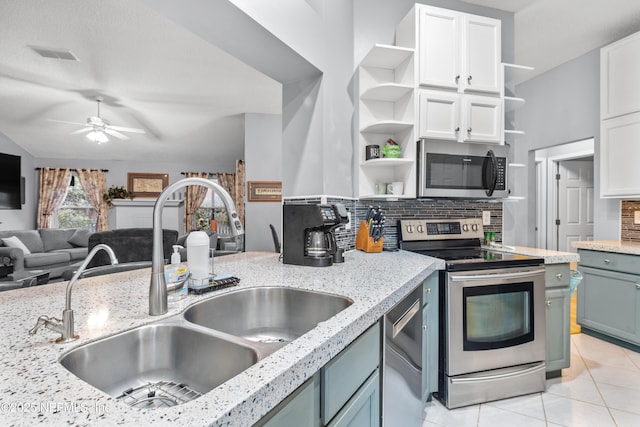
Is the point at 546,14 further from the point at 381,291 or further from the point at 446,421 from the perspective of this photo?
the point at 446,421

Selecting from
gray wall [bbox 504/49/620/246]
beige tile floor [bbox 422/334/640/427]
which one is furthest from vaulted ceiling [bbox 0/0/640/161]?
beige tile floor [bbox 422/334/640/427]

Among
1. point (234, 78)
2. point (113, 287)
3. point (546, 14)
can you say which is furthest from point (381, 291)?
point (234, 78)

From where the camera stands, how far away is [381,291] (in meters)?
1.24

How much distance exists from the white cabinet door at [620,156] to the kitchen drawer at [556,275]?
1366 millimetres

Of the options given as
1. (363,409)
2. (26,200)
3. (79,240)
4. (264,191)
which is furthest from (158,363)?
(26,200)

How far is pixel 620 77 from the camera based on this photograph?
9.80ft

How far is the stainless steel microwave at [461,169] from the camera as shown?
7.37 ft

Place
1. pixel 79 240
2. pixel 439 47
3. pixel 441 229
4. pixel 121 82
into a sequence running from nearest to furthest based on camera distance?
pixel 439 47 → pixel 441 229 → pixel 121 82 → pixel 79 240

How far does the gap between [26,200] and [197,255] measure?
7912 mm

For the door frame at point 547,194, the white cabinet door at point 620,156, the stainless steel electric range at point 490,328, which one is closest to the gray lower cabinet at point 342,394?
the stainless steel electric range at point 490,328

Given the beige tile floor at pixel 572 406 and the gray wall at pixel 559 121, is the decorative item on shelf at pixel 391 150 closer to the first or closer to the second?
the gray wall at pixel 559 121

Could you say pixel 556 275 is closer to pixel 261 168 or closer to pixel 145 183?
pixel 261 168

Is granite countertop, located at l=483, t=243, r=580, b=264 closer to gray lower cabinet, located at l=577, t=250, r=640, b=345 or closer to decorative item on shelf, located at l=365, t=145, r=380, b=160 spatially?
gray lower cabinet, located at l=577, t=250, r=640, b=345

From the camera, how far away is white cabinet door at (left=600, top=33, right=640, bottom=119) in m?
2.88
